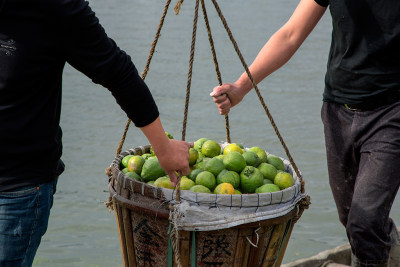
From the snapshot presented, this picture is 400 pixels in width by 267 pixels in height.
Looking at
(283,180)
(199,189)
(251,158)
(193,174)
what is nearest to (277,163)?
(251,158)

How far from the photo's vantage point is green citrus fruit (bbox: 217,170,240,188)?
2.72 meters

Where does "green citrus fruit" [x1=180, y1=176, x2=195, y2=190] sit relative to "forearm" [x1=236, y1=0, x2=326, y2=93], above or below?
below

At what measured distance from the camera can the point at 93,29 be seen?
1.98m

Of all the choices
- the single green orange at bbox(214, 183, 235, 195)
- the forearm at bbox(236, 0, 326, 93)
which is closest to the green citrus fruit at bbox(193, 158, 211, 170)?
the single green orange at bbox(214, 183, 235, 195)

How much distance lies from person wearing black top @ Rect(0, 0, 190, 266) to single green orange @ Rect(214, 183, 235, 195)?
17.9 inches

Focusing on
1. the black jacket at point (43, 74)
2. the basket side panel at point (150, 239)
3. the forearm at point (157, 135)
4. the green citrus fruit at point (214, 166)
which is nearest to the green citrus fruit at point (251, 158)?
the green citrus fruit at point (214, 166)

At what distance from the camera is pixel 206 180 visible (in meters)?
2.67

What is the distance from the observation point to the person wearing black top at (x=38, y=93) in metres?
1.92

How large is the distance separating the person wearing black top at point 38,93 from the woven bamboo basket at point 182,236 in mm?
373

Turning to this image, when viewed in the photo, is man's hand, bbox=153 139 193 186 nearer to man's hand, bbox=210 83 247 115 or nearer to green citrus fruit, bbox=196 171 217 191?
green citrus fruit, bbox=196 171 217 191

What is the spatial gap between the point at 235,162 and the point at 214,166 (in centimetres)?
11

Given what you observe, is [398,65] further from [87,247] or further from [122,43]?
[122,43]

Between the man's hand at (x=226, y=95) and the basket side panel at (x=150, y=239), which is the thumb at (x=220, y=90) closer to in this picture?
the man's hand at (x=226, y=95)

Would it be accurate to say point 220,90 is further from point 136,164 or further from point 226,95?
point 136,164
